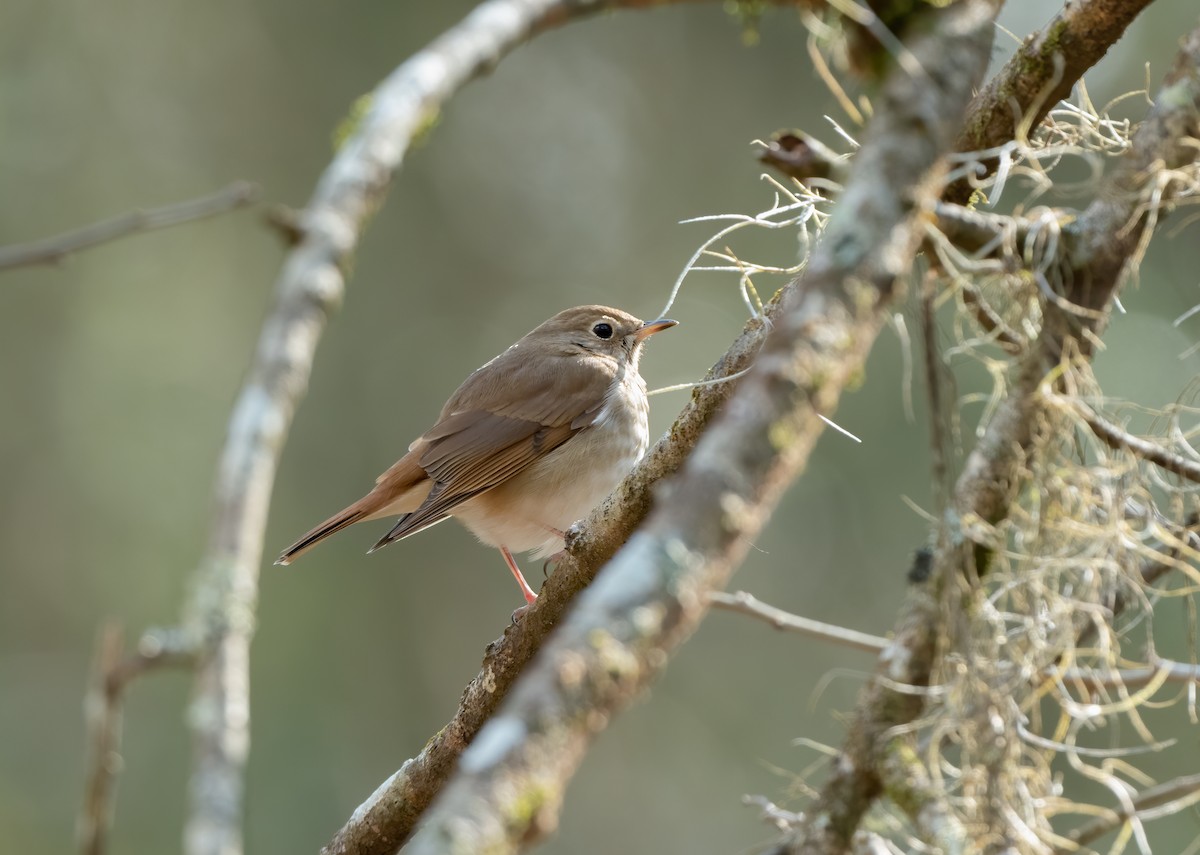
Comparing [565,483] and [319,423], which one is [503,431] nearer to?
[565,483]

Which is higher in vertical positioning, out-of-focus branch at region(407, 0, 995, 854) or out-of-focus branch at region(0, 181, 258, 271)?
out-of-focus branch at region(0, 181, 258, 271)

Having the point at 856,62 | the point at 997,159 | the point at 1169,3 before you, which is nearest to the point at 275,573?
the point at 1169,3

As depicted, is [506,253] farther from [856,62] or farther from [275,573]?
[856,62]

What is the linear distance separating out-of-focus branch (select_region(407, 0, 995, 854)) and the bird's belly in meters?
3.92

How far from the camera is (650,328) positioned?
6039mm

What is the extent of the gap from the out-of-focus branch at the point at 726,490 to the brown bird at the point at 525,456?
3899 millimetres

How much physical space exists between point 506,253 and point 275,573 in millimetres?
4452

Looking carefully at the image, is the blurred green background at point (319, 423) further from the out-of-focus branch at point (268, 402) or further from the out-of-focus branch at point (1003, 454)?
the out-of-focus branch at point (1003, 454)

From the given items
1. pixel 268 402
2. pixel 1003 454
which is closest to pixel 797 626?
pixel 1003 454

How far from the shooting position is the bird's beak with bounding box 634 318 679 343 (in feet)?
19.0

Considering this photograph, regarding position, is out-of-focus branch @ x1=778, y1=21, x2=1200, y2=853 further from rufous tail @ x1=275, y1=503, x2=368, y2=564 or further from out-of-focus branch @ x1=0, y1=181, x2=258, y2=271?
rufous tail @ x1=275, y1=503, x2=368, y2=564

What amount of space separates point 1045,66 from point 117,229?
6.96ft

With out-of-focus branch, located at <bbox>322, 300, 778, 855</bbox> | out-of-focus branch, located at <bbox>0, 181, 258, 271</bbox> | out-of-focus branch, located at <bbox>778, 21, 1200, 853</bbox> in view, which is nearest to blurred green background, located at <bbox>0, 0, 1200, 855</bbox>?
out-of-focus branch, located at <bbox>322, 300, 778, 855</bbox>

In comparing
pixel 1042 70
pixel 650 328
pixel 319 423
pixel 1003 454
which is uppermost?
pixel 319 423
